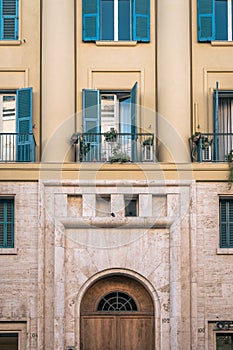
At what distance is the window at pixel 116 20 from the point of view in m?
25.1

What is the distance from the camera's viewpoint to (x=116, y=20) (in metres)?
25.6

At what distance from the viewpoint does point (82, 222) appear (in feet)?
77.4

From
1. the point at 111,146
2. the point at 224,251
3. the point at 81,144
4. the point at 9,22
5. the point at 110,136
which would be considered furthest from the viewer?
the point at 9,22

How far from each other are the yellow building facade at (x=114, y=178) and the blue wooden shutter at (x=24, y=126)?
0.11 feet

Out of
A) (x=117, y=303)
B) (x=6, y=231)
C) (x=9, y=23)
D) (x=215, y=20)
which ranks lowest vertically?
(x=117, y=303)

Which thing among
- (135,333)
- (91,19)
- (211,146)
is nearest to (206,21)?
(91,19)

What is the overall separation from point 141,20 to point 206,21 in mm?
1831

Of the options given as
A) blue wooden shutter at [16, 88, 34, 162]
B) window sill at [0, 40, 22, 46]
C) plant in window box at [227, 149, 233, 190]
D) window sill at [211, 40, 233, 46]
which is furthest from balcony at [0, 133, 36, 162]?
window sill at [211, 40, 233, 46]

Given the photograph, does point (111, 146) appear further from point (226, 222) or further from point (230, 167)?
point (226, 222)

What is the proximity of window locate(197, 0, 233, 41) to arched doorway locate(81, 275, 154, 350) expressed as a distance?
7.24m

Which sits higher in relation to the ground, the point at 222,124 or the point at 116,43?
the point at 116,43

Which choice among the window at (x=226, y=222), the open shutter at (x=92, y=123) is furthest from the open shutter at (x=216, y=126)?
the open shutter at (x=92, y=123)

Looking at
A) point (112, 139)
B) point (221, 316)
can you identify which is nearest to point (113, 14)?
point (112, 139)

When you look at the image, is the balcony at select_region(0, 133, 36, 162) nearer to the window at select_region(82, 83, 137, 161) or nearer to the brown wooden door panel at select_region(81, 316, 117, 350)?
the window at select_region(82, 83, 137, 161)
